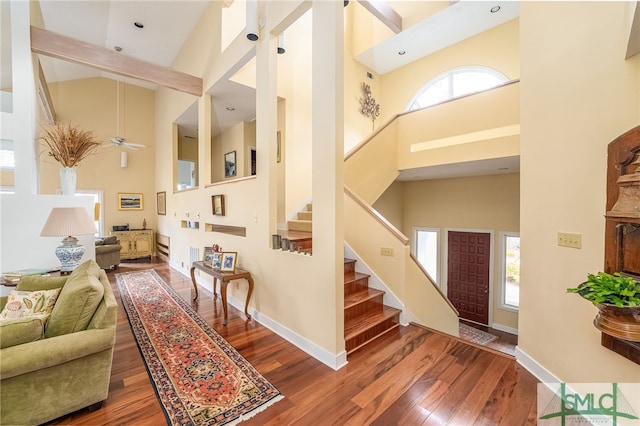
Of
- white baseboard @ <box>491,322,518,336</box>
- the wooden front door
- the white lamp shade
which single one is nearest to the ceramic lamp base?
the white lamp shade

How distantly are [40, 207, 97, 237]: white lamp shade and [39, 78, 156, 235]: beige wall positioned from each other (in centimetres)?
451

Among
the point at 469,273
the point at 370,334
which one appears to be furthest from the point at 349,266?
the point at 469,273

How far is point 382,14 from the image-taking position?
495 centimetres

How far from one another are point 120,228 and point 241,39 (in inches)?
247

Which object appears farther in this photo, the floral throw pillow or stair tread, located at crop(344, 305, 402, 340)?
stair tread, located at crop(344, 305, 402, 340)

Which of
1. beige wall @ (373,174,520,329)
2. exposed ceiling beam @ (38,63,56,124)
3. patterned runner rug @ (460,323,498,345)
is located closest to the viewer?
exposed ceiling beam @ (38,63,56,124)

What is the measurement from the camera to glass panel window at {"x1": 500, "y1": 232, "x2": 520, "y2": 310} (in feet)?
17.7

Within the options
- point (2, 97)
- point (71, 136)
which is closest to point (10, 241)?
point (71, 136)

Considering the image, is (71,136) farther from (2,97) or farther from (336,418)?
(336,418)

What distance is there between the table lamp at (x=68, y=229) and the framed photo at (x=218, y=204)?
1.58 meters

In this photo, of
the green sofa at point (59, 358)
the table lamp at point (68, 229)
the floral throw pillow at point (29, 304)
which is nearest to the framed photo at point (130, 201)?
the table lamp at point (68, 229)

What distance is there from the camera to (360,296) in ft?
10.9

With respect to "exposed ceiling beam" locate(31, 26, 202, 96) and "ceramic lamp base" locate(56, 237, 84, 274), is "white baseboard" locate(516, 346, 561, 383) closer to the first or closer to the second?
"ceramic lamp base" locate(56, 237, 84, 274)

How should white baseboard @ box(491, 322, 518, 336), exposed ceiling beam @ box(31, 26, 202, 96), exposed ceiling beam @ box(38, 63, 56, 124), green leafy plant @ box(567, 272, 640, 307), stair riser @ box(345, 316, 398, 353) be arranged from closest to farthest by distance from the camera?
green leafy plant @ box(567, 272, 640, 307) < stair riser @ box(345, 316, 398, 353) < exposed ceiling beam @ box(31, 26, 202, 96) < exposed ceiling beam @ box(38, 63, 56, 124) < white baseboard @ box(491, 322, 518, 336)
